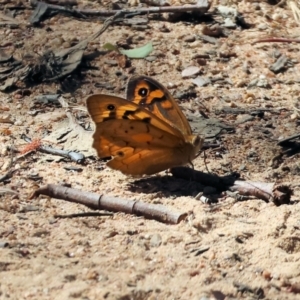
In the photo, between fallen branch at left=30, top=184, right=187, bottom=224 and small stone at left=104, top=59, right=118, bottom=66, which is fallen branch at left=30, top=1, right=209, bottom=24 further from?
fallen branch at left=30, top=184, right=187, bottom=224

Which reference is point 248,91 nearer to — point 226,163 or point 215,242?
point 226,163

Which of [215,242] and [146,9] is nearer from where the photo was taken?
[215,242]

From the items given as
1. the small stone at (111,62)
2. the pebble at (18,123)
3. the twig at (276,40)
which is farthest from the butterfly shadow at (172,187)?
the twig at (276,40)

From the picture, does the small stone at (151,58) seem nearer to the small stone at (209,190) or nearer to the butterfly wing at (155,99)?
the butterfly wing at (155,99)

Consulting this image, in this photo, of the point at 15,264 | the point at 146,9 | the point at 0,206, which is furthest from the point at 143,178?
the point at 146,9

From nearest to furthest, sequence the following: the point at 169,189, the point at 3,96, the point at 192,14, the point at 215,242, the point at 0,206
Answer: the point at 215,242 < the point at 0,206 < the point at 169,189 < the point at 3,96 < the point at 192,14
